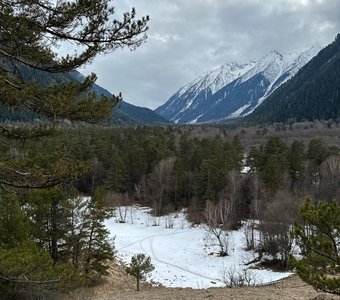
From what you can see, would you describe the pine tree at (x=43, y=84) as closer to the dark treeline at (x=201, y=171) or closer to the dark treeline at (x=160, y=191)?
the dark treeline at (x=160, y=191)

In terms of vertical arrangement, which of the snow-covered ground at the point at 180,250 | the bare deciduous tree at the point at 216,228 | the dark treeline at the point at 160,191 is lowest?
the snow-covered ground at the point at 180,250

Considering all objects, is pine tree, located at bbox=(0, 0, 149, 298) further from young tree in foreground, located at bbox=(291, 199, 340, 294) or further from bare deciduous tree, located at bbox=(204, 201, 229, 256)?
bare deciduous tree, located at bbox=(204, 201, 229, 256)

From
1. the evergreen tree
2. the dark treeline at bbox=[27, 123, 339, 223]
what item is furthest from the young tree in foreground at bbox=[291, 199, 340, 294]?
the dark treeline at bbox=[27, 123, 339, 223]

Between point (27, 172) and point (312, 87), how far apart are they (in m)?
202

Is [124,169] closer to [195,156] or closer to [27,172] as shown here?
[195,156]

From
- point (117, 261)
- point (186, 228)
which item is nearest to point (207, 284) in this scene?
point (117, 261)

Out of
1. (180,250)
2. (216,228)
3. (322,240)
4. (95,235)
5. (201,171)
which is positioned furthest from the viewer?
(201,171)

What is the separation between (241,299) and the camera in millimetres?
13766

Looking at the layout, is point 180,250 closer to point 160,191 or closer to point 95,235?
point 95,235

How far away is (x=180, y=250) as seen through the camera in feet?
147

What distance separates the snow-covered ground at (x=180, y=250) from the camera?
34.2 meters

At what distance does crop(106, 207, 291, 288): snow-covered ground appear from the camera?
34.2 metres

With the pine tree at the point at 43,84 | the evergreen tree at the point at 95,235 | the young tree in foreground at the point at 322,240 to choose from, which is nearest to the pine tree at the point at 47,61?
the pine tree at the point at 43,84

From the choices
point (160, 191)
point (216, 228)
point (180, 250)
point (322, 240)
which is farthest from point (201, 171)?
point (322, 240)
